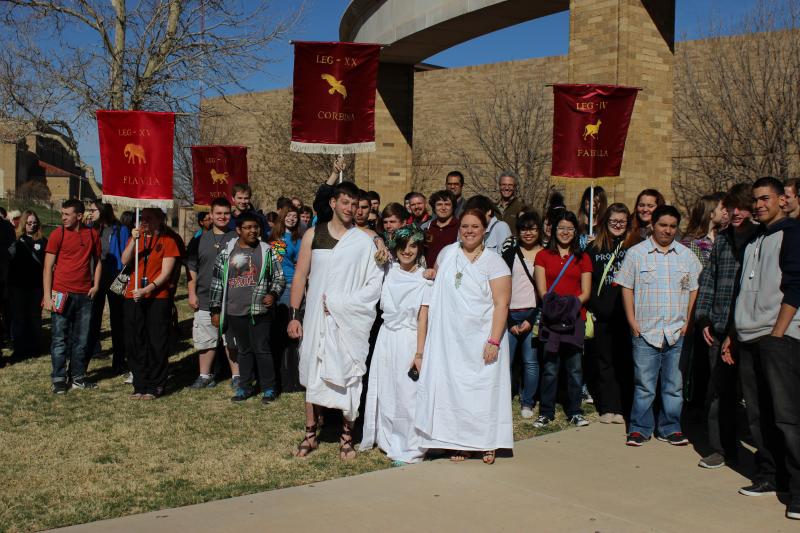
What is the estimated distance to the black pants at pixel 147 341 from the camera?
8.76 m

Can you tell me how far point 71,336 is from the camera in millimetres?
9188

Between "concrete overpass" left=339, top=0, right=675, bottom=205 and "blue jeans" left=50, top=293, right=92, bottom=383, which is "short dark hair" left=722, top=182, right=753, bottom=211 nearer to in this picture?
"blue jeans" left=50, top=293, right=92, bottom=383

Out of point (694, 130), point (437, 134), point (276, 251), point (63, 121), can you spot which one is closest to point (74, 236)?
point (276, 251)

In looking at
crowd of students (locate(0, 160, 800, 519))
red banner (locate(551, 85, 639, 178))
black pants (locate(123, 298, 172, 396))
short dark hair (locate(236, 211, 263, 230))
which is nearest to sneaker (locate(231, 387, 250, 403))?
crowd of students (locate(0, 160, 800, 519))

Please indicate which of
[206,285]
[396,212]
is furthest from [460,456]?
[206,285]

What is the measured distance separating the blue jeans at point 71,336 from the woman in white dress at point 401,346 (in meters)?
4.16

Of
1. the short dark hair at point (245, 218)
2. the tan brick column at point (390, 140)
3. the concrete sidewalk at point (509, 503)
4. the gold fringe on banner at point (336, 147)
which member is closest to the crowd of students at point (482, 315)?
the short dark hair at point (245, 218)

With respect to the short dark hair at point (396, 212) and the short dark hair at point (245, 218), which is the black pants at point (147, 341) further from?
the short dark hair at point (396, 212)

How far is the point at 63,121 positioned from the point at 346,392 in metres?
13.5

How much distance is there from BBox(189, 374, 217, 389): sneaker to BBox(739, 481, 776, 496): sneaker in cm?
597

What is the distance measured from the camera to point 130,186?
8.98 m

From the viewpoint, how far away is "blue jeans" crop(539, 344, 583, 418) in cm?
775

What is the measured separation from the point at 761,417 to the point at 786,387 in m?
0.44

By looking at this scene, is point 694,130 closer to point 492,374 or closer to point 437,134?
point 437,134
